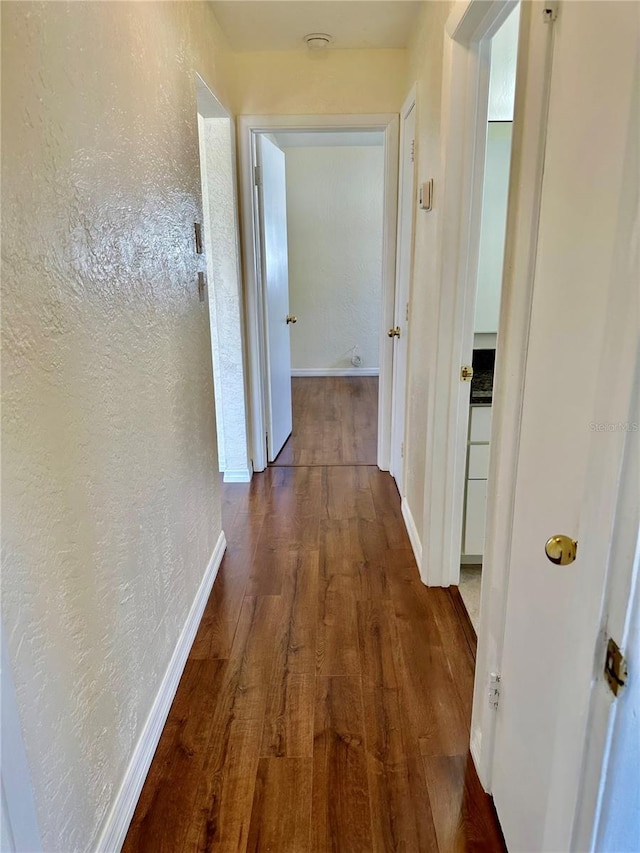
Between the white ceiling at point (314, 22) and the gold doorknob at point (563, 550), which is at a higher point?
the white ceiling at point (314, 22)

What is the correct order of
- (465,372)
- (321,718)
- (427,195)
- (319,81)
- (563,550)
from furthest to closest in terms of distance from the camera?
(319,81), (427,195), (465,372), (321,718), (563,550)

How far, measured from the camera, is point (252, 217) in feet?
11.0

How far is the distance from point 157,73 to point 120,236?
671mm

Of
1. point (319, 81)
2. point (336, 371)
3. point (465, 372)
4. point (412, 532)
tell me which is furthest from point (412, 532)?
point (336, 371)

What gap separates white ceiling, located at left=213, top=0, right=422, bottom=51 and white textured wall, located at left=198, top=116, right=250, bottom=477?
0.45 meters

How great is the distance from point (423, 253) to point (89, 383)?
67.0 inches

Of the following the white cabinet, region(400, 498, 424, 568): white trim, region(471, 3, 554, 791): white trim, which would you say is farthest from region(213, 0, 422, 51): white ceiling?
region(400, 498, 424, 568): white trim

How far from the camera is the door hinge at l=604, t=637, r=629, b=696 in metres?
0.67

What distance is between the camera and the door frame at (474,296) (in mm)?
1107

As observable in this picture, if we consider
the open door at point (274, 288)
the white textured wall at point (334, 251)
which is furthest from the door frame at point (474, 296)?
the white textured wall at point (334, 251)

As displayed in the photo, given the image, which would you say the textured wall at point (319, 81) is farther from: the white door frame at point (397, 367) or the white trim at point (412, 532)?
the white trim at point (412, 532)

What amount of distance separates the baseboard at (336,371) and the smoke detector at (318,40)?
3.95 metres

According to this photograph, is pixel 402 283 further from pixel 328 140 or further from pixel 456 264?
pixel 328 140

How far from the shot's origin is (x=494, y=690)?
1.40m
